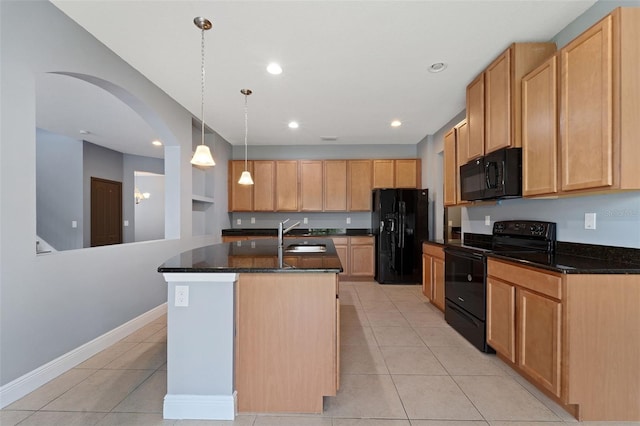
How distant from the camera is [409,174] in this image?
5.35 m

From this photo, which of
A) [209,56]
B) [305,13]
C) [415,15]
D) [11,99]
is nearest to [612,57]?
[415,15]

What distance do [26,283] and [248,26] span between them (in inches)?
94.0

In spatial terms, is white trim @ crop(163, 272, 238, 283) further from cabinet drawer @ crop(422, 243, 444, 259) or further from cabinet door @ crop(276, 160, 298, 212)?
cabinet door @ crop(276, 160, 298, 212)

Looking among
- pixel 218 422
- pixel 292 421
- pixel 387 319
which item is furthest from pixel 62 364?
pixel 387 319

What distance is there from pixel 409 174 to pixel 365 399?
14.1 feet

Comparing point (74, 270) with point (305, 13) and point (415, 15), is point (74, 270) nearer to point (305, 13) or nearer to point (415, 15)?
point (305, 13)

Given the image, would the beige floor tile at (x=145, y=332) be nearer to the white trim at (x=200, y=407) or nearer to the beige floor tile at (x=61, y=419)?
the beige floor tile at (x=61, y=419)

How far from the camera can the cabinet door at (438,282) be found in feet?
10.8

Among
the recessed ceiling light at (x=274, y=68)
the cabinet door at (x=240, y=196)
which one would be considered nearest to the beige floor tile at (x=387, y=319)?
the recessed ceiling light at (x=274, y=68)

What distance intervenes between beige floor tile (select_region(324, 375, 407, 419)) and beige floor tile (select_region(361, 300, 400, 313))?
4.93 feet

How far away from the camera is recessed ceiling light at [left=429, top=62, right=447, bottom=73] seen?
2630mm

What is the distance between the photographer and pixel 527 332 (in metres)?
1.89

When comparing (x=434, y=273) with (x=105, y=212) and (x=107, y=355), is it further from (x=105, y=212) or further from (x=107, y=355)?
(x=105, y=212)

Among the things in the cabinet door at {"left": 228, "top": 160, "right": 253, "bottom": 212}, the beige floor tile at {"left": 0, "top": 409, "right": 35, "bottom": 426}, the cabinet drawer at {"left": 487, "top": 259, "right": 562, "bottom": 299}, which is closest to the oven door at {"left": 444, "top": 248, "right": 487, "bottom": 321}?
the cabinet drawer at {"left": 487, "top": 259, "right": 562, "bottom": 299}
